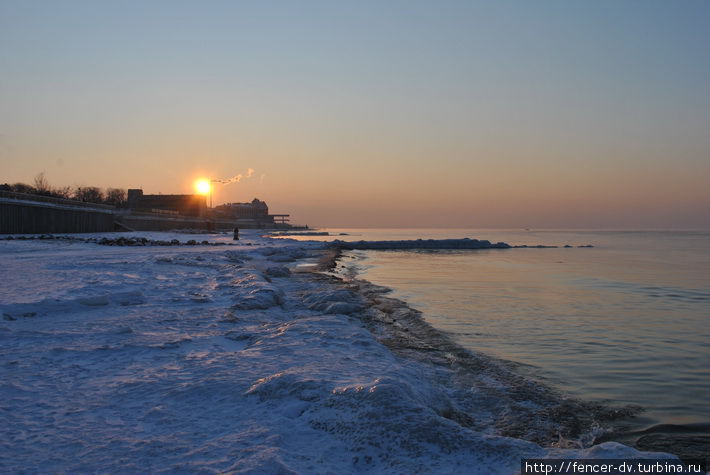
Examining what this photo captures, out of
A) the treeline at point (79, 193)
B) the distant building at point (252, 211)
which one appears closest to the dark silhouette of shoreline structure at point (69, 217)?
the treeline at point (79, 193)

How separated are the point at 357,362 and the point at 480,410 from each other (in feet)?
4.61

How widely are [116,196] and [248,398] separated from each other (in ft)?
407

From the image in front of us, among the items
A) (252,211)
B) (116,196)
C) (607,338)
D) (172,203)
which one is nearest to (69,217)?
(607,338)

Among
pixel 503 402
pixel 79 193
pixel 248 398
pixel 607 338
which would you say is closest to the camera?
pixel 248 398

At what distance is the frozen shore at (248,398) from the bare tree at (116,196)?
11186 centimetres

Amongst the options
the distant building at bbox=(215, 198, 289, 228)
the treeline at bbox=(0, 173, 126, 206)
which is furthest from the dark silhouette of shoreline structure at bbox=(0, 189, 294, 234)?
the distant building at bbox=(215, 198, 289, 228)

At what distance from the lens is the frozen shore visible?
9.69 feet

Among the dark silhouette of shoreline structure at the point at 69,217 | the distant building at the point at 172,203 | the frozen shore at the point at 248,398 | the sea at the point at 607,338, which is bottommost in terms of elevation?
the sea at the point at 607,338

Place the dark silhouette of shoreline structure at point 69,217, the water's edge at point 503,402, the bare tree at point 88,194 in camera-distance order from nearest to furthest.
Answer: the water's edge at point 503,402 → the dark silhouette of shoreline structure at point 69,217 → the bare tree at point 88,194

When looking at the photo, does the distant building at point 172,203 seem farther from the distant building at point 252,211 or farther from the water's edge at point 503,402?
the water's edge at point 503,402

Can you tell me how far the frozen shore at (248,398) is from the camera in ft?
9.69

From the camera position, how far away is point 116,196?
113562 millimetres

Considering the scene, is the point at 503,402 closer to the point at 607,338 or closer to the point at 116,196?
the point at 607,338

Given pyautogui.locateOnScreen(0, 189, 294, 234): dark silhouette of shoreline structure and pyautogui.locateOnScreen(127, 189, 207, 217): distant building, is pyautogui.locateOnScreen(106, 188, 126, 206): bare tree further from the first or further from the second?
pyautogui.locateOnScreen(0, 189, 294, 234): dark silhouette of shoreline structure
